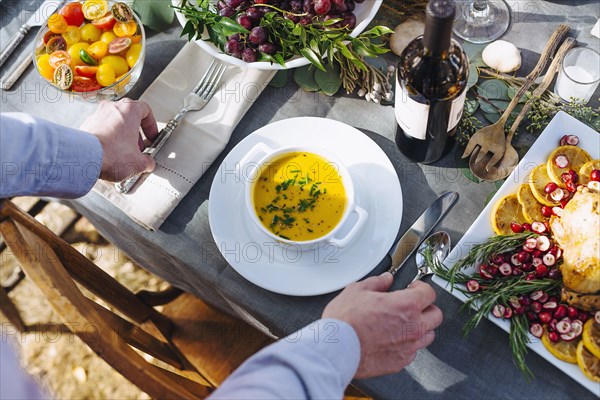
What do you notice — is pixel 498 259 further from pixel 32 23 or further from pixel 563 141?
pixel 32 23

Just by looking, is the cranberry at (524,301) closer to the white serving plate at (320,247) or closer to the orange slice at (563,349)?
the orange slice at (563,349)

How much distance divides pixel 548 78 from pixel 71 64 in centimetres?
94

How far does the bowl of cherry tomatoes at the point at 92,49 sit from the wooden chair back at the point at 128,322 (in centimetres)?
30

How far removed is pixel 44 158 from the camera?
109cm

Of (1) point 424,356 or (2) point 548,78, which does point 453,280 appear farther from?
(2) point 548,78

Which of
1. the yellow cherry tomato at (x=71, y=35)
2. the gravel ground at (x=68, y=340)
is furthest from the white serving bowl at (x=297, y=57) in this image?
the gravel ground at (x=68, y=340)

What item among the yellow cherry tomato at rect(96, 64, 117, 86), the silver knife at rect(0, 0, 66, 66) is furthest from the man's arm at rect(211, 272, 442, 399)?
the silver knife at rect(0, 0, 66, 66)

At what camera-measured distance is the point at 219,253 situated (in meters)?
1.17

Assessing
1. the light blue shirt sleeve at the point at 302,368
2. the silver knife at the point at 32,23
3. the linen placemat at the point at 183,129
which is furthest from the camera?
the silver knife at the point at 32,23

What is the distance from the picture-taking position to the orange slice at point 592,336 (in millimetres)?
946

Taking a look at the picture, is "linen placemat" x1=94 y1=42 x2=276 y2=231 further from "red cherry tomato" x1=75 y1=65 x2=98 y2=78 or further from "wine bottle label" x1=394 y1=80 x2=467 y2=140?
"wine bottle label" x1=394 y1=80 x2=467 y2=140

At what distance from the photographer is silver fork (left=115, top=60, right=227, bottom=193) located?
1.20m

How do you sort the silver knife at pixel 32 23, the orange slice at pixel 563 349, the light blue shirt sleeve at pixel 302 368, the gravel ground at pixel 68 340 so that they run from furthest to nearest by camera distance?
the gravel ground at pixel 68 340 < the silver knife at pixel 32 23 < the orange slice at pixel 563 349 < the light blue shirt sleeve at pixel 302 368

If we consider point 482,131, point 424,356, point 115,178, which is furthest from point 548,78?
point 115,178
